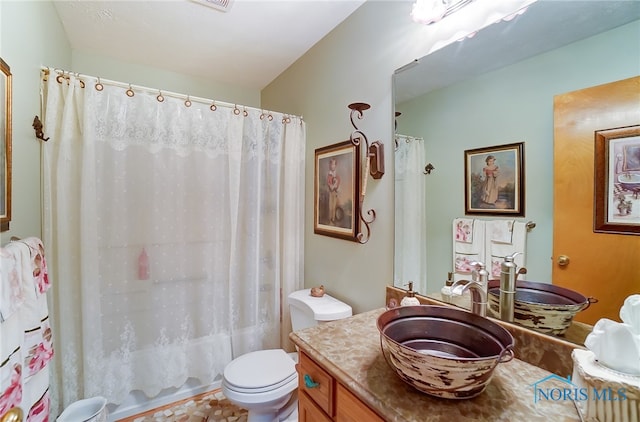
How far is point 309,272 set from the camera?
7.09 feet

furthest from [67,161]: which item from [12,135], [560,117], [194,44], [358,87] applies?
[560,117]

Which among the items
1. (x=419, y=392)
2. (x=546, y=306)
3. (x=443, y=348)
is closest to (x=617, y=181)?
(x=546, y=306)

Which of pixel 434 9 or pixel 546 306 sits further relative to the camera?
pixel 434 9

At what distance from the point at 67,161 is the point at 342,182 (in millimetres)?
1559

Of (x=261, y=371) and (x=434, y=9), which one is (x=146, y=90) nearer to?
(x=434, y=9)

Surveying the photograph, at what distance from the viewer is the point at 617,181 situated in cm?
76

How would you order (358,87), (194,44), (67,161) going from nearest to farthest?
(67,161), (358,87), (194,44)

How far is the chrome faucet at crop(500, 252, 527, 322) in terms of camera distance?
967 millimetres

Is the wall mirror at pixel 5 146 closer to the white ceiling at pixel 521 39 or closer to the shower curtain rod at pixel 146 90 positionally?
the shower curtain rod at pixel 146 90

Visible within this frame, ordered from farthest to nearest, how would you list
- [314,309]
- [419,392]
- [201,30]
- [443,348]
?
[201,30], [314,309], [443,348], [419,392]

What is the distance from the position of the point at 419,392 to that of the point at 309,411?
47 centimetres

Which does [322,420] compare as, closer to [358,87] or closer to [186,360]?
[186,360]

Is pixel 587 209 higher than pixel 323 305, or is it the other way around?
pixel 587 209

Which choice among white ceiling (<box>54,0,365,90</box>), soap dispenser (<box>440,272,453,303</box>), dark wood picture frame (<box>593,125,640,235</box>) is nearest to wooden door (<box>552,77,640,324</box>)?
dark wood picture frame (<box>593,125,640,235</box>)
